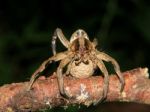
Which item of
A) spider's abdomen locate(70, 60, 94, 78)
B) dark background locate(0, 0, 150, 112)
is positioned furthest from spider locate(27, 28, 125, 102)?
dark background locate(0, 0, 150, 112)

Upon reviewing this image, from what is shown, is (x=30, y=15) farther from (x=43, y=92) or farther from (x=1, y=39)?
(x=43, y=92)

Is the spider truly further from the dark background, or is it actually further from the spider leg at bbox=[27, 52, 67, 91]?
the dark background

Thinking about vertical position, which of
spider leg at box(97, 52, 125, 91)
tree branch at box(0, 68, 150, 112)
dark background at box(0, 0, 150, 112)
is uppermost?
dark background at box(0, 0, 150, 112)

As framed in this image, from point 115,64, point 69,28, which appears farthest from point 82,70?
point 69,28

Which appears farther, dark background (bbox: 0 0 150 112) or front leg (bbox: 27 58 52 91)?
dark background (bbox: 0 0 150 112)

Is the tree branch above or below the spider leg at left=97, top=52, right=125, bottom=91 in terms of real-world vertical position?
below

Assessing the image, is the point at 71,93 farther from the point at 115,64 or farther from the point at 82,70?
the point at 115,64

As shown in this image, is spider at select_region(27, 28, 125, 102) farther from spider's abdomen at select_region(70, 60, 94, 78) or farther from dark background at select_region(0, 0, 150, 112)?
dark background at select_region(0, 0, 150, 112)
